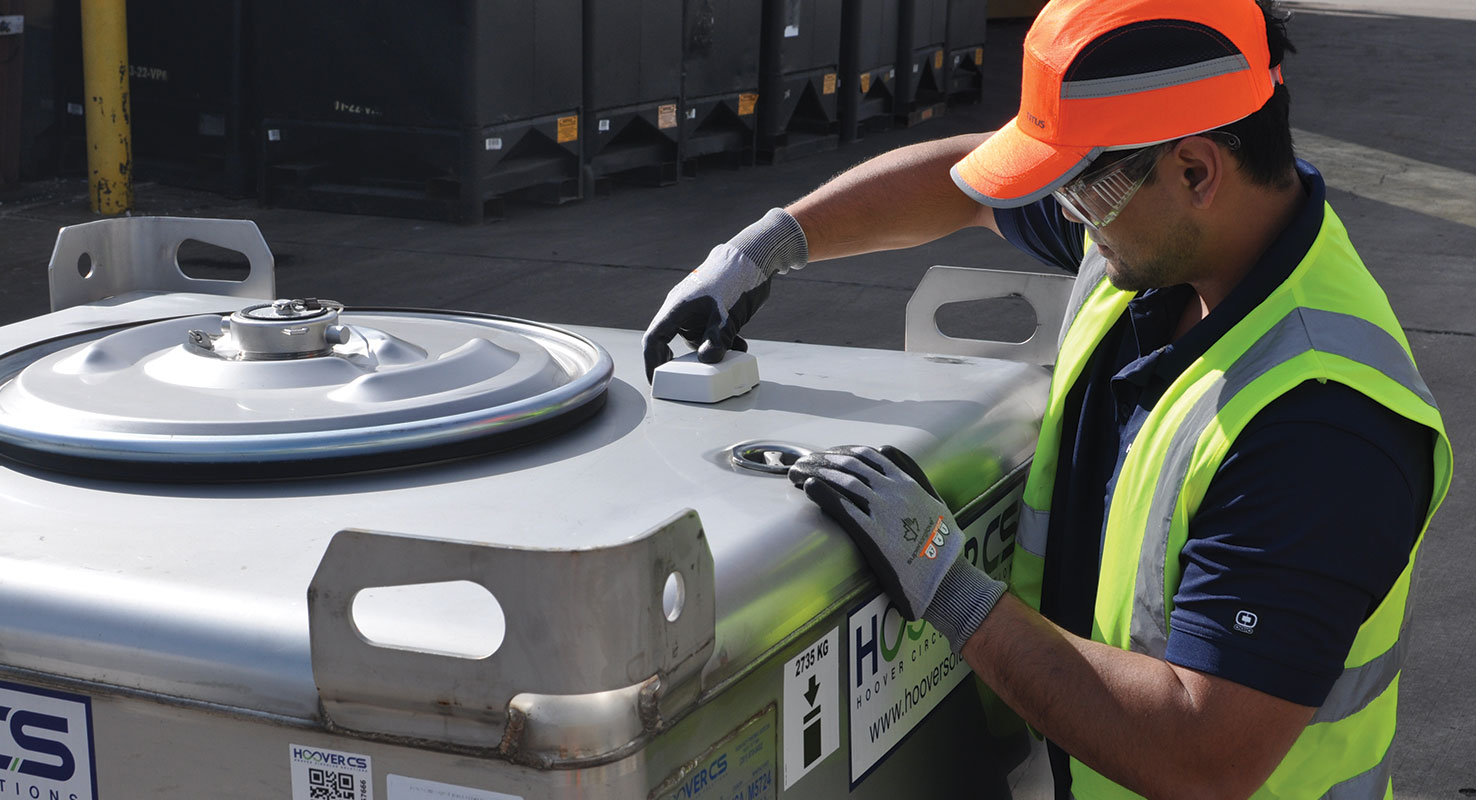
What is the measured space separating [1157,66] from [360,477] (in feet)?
3.08

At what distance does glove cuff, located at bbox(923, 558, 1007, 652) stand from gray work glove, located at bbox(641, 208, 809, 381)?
466mm

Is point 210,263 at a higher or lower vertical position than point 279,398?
lower

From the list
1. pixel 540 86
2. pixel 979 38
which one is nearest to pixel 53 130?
pixel 540 86

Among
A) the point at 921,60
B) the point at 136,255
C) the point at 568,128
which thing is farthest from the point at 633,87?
the point at 136,255

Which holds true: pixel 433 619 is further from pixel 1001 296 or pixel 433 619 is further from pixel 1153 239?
pixel 1001 296

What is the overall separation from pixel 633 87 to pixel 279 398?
26.5ft

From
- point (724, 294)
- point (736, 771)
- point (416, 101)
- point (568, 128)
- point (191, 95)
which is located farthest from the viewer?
point (191, 95)

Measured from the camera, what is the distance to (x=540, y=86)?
28.5 feet

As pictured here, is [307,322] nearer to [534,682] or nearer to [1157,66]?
[534,682]

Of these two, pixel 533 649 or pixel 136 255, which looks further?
pixel 136 255

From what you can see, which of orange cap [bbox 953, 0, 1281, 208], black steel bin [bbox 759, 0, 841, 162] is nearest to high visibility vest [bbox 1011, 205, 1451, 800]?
orange cap [bbox 953, 0, 1281, 208]

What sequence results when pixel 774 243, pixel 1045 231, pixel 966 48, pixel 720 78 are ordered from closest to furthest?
pixel 774 243 < pixel 1045 231 < pixel 720 78 < pixel 966 48

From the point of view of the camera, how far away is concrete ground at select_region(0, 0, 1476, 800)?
385 centimetres

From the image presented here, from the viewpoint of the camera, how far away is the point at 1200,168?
1604 mm
